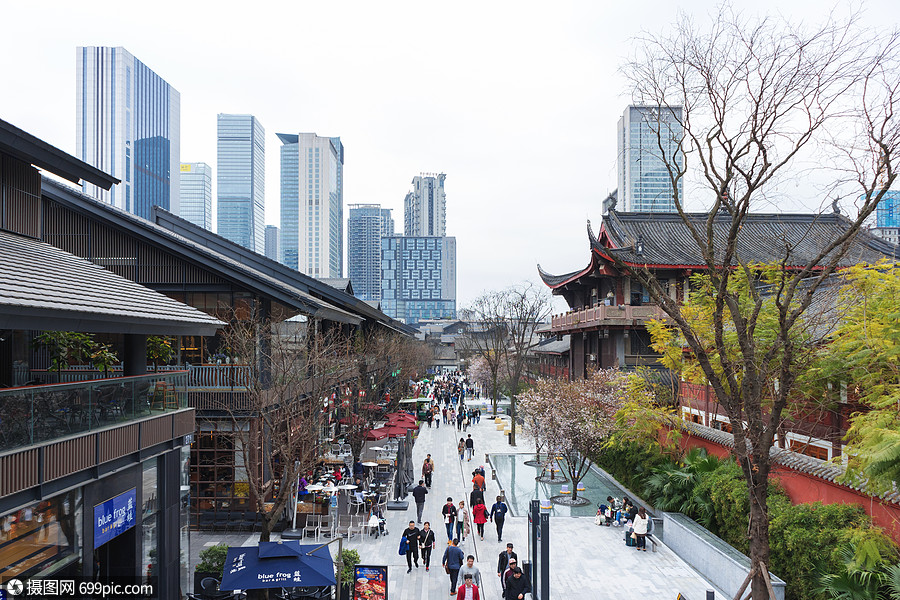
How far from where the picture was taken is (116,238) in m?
19.6

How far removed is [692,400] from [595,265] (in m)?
16.9

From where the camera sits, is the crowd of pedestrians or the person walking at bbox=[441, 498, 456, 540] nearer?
the crowd of pedestrians

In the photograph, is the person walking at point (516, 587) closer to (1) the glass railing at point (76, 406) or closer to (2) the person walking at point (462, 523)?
(2) the person walking at point (462, 523)

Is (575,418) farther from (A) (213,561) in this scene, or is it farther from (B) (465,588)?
(A) (213,561)

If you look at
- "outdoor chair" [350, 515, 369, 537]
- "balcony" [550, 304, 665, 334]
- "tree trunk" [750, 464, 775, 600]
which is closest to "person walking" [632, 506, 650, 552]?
"outdoor chair" [350, 515, 369, 537]

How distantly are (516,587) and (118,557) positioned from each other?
7.43 meters

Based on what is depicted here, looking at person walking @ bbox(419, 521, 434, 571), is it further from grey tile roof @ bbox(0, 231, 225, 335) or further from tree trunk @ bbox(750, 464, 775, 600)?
tree trunk @ bbox(750, 464, 775, 600)

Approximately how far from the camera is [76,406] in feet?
31.0

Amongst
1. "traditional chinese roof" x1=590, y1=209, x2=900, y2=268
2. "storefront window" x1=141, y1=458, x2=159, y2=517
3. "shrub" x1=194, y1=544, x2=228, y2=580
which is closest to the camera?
"storefront window" x1=141, y1=458, x2=159, y2=517

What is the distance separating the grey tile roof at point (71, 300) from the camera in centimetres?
790

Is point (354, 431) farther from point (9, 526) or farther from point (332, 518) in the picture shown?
point (9, 526)

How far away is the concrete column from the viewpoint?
12375 mm

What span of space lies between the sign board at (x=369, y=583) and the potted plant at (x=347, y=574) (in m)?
0.66

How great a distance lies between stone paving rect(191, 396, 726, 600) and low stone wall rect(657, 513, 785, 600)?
0.83 feet
